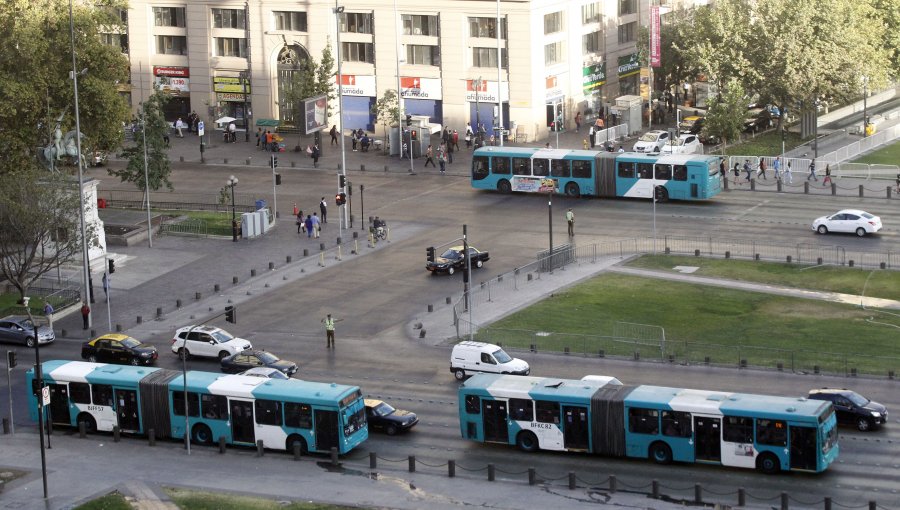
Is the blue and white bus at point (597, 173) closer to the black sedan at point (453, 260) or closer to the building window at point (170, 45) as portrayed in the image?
the black sedan at point (453, 260)

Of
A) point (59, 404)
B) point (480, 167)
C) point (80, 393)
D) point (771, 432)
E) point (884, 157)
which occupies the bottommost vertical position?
point (771, 432)

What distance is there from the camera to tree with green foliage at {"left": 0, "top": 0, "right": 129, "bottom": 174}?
88.6m

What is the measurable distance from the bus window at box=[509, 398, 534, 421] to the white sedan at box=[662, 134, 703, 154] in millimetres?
54745

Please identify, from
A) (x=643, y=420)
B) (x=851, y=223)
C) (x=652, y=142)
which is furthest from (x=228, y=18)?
(x=643, y=420)

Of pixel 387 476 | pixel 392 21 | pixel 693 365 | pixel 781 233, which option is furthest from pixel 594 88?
pixel 387 476

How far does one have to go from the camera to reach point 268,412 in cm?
5494

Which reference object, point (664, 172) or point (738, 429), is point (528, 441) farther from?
point (664, 172)

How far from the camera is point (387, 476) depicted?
51.9 meters

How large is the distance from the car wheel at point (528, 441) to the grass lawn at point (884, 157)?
57509 millimetres

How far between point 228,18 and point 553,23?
27918mm

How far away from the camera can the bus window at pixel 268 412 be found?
180 feet

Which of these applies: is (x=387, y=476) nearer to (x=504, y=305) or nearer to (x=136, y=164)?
(x=504, y=305)

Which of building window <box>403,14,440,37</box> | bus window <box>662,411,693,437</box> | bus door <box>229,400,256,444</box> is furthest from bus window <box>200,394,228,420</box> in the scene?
building window <box>403,14,440,37</box>

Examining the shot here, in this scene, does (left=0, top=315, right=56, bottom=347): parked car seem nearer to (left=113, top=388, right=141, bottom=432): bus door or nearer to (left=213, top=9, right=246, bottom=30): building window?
(left=113, top=388, right=141, bottom=432): bus door
